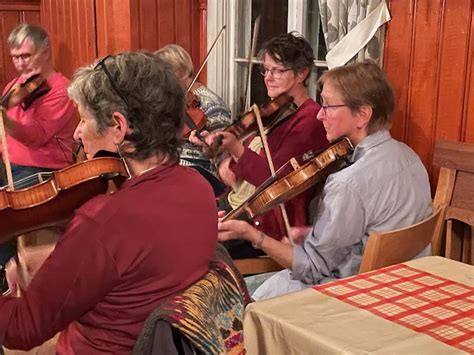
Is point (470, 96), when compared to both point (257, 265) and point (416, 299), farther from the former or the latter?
point (416, 299)

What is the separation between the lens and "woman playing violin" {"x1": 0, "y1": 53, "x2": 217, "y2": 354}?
3.82ft

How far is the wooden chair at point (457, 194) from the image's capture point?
2.08 meters

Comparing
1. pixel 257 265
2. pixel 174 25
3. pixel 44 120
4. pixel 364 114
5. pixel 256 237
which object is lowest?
pixel 257 265

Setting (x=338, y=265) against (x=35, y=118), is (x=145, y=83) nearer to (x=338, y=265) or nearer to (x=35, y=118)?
(x=338, y=265)

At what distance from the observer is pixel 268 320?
1.21m

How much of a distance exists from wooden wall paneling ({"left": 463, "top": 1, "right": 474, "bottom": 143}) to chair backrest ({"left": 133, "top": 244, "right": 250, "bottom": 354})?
1.15m

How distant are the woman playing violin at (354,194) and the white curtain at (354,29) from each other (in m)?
0.42

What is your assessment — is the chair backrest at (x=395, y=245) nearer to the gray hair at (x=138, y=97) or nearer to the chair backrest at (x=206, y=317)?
the chair backrest at (x=206, y=317)

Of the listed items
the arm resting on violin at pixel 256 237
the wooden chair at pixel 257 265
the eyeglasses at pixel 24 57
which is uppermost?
the eyeglasses at pixel 24 57

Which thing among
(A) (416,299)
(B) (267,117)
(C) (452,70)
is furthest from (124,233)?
(C) (452,70)

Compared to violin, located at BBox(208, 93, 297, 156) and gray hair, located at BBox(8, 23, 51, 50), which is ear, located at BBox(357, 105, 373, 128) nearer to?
violin, located at BBox(208, 93, 297, 156)

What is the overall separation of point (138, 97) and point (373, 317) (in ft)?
2.06

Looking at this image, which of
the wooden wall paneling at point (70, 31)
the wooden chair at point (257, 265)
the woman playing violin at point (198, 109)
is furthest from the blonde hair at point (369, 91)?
the wooden wall paneling at point (70, 31)

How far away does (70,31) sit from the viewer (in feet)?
13.7
